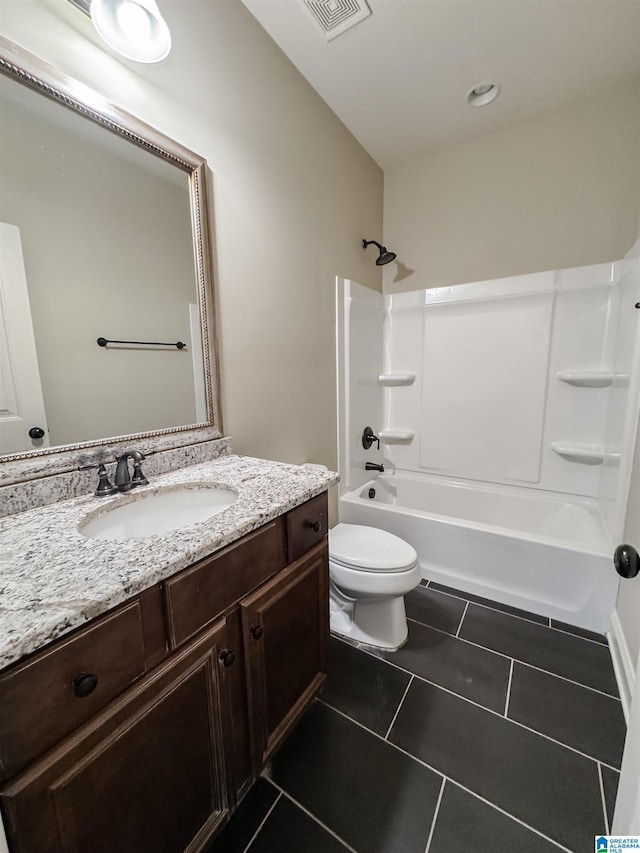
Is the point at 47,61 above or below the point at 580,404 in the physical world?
above

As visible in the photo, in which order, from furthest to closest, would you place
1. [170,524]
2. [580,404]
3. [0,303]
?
[580,404], [170,524], [0,303]

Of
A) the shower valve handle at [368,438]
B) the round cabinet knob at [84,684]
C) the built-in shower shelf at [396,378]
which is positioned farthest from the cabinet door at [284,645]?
the built-in shower shelf at [396,378]

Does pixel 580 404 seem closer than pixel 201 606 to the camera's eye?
No

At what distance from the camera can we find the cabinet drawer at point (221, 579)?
27.0 inches

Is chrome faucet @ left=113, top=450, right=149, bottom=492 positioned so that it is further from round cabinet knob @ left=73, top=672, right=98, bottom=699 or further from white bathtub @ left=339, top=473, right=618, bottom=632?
white bathtub @ left=339, top=473, right=618, bottom=632

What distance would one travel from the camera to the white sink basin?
3.06ft

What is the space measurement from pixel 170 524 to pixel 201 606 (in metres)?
0.38

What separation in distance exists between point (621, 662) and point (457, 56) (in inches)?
107

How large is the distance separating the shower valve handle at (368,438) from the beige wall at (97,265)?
1.38m

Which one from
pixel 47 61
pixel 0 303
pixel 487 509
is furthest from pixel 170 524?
pixel 487 509

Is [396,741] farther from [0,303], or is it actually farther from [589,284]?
[589,284]

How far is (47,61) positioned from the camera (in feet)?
2.86

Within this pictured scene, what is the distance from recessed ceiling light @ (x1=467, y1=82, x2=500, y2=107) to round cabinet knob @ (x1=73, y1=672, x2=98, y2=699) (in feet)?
8.89

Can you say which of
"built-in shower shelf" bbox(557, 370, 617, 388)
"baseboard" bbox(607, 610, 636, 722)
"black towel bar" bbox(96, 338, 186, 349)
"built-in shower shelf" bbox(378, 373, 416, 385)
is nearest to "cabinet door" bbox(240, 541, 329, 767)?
"black towel bar" bbox(96, 338, 186, 349)
